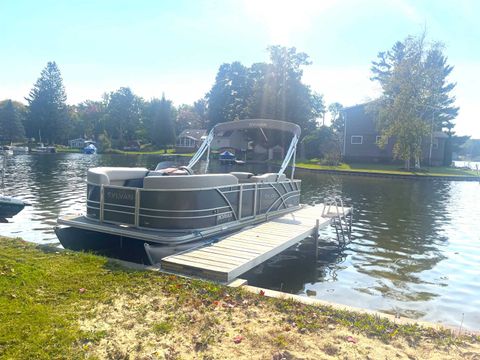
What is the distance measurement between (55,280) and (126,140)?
8925 cm

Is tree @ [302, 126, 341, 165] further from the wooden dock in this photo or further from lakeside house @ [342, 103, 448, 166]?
the wooden dock

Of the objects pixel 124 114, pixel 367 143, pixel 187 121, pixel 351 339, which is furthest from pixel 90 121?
pixel 351 339

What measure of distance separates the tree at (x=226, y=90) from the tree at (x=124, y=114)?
24133 millimetres

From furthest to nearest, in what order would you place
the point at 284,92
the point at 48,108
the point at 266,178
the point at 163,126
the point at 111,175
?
the point at 163,126, the point at 48,108, the point at 284,92, the point at 266,178, the point at 111,175

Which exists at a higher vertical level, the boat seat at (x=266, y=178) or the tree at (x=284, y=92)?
the tree at (x=284, y=92)

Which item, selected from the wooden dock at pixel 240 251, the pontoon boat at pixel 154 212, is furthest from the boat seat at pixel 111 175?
the wooden dock at pixel 240 251

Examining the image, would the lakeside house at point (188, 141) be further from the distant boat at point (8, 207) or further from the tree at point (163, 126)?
the distant boat at point (8, 207)

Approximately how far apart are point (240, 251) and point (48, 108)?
265 ft

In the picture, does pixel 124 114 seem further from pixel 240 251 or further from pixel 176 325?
pixel 176 325

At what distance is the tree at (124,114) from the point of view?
8950 cm

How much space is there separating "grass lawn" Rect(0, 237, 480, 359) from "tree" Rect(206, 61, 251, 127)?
62.8 m

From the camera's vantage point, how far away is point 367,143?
151 feet

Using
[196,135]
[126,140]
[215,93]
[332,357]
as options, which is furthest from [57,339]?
[126,140]

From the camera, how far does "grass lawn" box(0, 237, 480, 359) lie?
145 inches
